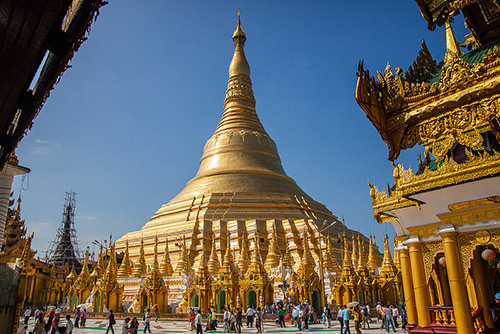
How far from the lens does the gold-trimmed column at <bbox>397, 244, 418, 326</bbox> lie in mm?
8852

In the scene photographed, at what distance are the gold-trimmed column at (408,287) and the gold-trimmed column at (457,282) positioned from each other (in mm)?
2169

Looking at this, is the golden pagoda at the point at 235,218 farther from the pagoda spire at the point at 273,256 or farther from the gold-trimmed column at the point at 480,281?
the gold-trimmed column at the point at 480,281

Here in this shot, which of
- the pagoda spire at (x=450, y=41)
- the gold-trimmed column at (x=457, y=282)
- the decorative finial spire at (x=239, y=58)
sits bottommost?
the gold-trimmed column at (x=457, y=282)

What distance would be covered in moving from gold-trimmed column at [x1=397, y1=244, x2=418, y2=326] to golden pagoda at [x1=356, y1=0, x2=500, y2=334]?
0.07 feet

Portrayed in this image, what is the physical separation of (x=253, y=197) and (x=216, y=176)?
5333mm

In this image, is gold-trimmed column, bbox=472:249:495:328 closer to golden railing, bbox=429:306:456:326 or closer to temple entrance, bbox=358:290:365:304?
golden railing, bbox=429:306:456:326

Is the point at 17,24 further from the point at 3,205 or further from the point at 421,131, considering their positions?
the point at 3,205

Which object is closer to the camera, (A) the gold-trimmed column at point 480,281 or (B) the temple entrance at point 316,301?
(A) the gold-trimmed column at point 480,281

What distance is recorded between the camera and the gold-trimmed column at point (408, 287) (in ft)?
29.0

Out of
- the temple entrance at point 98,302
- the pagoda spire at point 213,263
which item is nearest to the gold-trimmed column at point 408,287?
the pagoda spire at point 213,263

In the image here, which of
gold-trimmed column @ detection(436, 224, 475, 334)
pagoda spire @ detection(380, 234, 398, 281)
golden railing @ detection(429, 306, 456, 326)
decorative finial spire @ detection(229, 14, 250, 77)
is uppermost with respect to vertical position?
decorative finial spire @ detection(229, 14, 250, 77)

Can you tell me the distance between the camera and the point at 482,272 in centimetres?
874

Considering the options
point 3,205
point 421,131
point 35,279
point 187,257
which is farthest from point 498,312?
point 35,279

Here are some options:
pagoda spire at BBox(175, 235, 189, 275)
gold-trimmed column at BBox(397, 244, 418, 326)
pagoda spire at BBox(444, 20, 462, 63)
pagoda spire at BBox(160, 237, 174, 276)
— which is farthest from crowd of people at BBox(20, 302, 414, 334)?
pagoda spire at BBox(444, 20, 462, 63)
